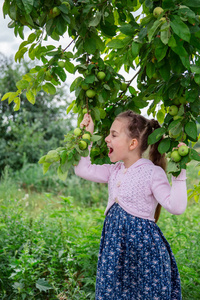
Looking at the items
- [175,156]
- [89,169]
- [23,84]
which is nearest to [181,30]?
[175,156]

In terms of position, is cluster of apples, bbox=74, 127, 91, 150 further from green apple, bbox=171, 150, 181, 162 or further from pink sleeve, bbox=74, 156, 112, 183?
green apple, bbox=171, 150, 181, 162

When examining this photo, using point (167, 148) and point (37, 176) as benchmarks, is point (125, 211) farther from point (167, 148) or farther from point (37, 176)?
point (37, 176)

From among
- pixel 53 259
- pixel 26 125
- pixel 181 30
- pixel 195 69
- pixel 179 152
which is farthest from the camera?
pixel 26 125

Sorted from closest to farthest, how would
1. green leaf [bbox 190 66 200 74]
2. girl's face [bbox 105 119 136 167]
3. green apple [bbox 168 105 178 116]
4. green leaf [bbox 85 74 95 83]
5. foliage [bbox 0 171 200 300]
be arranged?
green leaf [bbox 190 66 200 74], green apple [bbox 168 105 178 116], green leaf [bbox 85 74 95 83], girl's face [bbox 105 119 136 167], foliage [bbox 0 171 200 300]

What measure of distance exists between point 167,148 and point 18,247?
1750mm

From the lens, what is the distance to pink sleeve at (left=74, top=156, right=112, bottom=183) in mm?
1562

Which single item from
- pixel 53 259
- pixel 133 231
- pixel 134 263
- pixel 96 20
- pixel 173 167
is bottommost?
pixel 53 259

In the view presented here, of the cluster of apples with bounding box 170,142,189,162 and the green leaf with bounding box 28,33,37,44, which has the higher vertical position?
the green leaf with bounding box 28,33,37,44

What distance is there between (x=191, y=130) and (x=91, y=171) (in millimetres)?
566

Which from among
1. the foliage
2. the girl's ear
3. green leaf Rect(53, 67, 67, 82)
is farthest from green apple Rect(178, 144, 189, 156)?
the foliage

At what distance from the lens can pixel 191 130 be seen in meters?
1.19

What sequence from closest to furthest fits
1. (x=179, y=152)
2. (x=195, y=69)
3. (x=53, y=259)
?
(x=195, y=69), (x=179, y=152), (x=53, y=259)

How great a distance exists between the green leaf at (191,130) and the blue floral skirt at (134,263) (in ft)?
1.60

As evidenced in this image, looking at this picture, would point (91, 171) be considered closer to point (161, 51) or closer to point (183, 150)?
point (183, 150)
